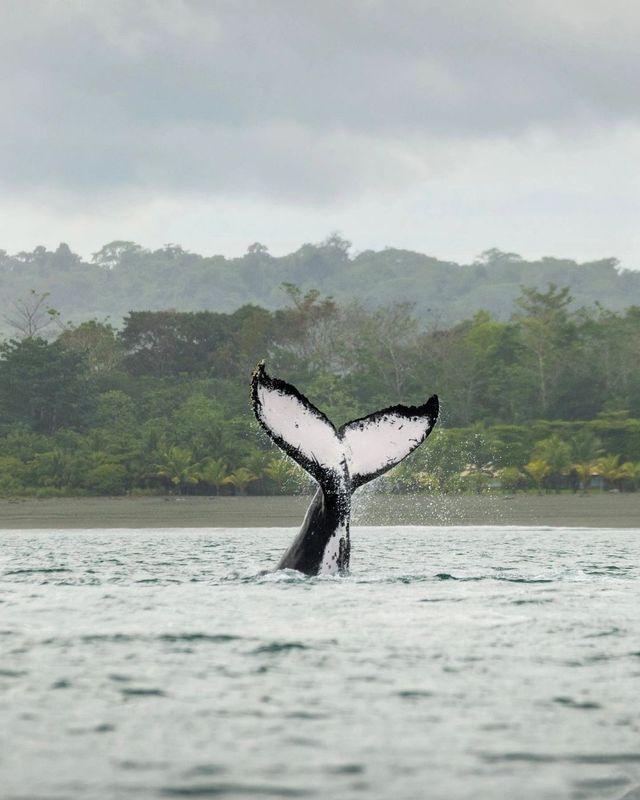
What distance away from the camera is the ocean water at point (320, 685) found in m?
5.54

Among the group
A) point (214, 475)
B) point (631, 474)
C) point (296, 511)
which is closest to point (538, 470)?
point (631, 474)

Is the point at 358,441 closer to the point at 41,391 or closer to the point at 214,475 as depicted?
the point at 214,475

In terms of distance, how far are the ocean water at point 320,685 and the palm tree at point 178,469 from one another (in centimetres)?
2789

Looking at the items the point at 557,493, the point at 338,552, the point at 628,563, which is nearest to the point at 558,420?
the point at 557,493

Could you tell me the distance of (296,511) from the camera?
35.0m

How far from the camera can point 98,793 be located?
523 centimetres

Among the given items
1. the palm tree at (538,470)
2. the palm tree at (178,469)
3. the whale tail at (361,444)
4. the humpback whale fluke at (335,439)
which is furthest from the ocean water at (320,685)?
the palm tree at (538,470)

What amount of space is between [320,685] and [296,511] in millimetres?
27458

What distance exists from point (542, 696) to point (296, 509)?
2865 cm

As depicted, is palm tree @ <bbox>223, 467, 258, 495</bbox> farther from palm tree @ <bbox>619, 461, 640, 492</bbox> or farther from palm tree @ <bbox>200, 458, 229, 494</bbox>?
palm tree @ <bbox>619, 461, 640, 492</bbox>

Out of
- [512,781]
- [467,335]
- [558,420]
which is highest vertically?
[467,335]

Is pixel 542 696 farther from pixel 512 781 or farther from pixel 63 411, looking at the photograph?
pixel 63 411

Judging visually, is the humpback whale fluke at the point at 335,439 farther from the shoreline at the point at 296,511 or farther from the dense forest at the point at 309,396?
the dense forest at the point at 309,396

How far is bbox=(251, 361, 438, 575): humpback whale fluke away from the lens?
10695 mm
